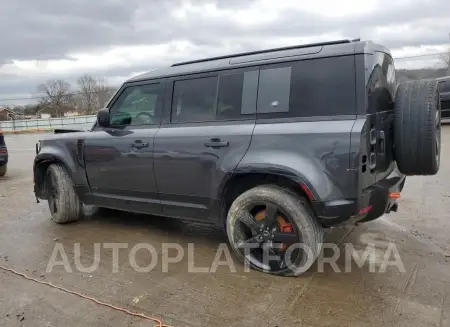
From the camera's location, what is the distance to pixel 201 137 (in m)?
3.74

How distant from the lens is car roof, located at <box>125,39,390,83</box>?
10.5ft

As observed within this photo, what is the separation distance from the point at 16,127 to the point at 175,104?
3643 centimetres

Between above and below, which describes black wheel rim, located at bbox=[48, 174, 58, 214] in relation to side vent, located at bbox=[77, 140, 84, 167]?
below

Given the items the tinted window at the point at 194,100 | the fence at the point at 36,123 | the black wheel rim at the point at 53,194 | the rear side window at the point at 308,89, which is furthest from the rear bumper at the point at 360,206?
the fence at the point at 36,123

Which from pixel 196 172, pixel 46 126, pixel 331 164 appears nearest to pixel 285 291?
pixel 331 164

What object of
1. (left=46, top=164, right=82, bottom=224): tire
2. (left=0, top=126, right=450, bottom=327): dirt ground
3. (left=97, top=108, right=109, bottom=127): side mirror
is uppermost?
(left=97, top=108, right=109, bottom=127): side mirror

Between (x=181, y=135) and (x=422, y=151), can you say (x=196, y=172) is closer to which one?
(x=181, y=135)

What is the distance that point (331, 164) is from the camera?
3061 millimetres

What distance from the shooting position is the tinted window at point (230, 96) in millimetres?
3641

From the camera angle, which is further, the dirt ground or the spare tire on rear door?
the spare tire on rear door

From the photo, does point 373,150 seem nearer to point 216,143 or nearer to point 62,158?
point 216,143

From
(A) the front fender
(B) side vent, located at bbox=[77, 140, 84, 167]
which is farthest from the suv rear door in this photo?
(A) the front fender

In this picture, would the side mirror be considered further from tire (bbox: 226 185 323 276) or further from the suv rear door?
tire (bbox: 226 185 323 276)

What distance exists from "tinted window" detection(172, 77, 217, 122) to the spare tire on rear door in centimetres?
163
